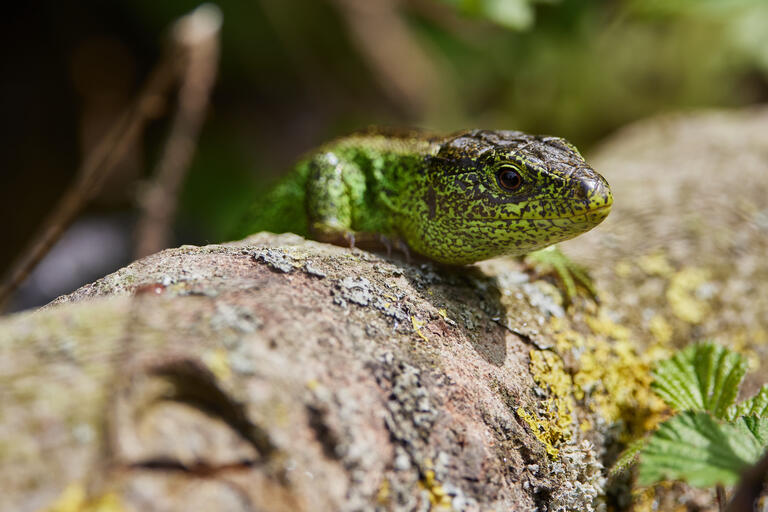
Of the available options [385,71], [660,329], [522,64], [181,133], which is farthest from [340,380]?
[385,71]

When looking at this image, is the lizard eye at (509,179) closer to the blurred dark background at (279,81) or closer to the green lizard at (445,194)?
the green lizard at (445,194)

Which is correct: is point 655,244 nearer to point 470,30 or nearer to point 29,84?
point 470,30

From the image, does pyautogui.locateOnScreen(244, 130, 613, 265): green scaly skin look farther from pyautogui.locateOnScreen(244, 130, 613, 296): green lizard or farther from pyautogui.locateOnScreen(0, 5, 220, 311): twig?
pyautogui.locateOnScreen(0, 5, 220, 311): twig

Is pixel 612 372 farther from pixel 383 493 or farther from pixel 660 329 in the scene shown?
pixel 383 493

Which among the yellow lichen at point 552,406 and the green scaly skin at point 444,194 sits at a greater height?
the green scaly skin at point 444,194

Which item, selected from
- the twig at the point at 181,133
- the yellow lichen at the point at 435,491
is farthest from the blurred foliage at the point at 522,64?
the yellow lichen at the point at 435,491

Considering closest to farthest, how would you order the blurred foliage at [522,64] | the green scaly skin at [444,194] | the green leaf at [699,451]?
1. the green leaf at [699,451]
2. the green scaly skin at [444,194]
3. the blurred foliage at [522,64]
